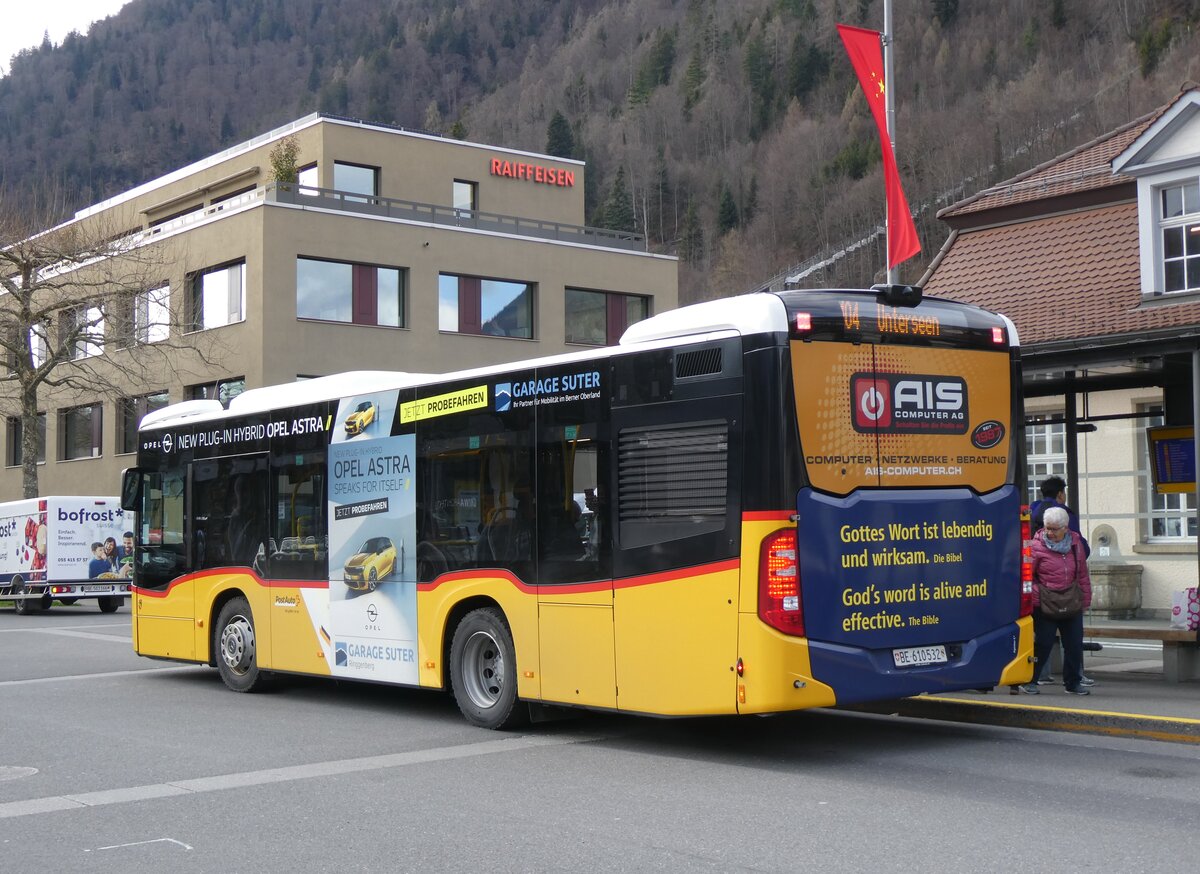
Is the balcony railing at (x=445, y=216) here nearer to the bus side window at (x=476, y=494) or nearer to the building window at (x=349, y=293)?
the building window at (x=349, y=293)

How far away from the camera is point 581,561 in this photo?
10.1 m

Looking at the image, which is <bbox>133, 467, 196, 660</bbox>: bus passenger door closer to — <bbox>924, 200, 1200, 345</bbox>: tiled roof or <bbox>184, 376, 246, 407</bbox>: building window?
<bbox>924, 200, 1200, 345</bbox>: tiled roof

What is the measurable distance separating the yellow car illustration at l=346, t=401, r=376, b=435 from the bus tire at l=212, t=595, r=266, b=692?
8.53ft

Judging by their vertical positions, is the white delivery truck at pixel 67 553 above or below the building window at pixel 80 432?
below

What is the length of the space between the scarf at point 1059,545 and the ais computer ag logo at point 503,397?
516 cm

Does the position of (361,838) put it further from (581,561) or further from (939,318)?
(939,318)

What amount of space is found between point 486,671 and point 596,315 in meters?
36.1

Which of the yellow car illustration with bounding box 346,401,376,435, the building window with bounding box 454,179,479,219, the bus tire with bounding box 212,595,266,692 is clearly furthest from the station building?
the building window with bounding box 454,179,479,219

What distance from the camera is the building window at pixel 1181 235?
1680 cm

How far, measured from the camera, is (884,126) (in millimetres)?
17125

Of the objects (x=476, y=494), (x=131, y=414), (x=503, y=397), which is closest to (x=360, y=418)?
(x=476, y=494)

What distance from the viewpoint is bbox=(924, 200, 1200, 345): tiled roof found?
16797 mm

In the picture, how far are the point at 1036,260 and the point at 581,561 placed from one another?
10.9 meters

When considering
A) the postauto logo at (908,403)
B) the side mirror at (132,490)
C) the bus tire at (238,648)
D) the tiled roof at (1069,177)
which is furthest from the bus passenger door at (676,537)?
the tiled roof at (1069,177)
